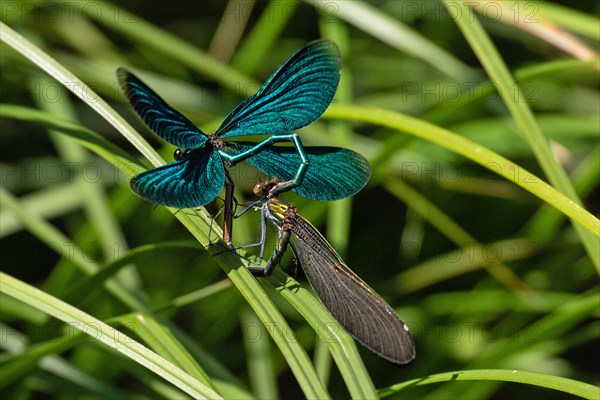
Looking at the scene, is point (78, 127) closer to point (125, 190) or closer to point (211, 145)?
point (211, 145)

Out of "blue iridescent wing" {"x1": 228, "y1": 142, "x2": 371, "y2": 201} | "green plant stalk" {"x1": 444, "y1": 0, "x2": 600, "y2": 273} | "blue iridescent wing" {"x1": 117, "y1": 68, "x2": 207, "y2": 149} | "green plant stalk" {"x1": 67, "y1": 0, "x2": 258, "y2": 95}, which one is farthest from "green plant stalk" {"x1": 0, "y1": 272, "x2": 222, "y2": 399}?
"green plant stalk" {"x1": 67, "y1": 0, "x2": 258, "y2": 95}

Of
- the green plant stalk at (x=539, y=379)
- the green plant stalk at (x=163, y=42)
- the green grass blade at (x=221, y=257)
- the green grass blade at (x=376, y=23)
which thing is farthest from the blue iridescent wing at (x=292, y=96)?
the green grass blade at (x=376, y=23)

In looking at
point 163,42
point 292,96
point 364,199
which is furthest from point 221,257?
point 364,199

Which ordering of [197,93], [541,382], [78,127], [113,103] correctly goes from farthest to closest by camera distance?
A: [113,103]
[197,93]
[78,127]
[541,382]

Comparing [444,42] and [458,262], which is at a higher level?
[444,42]

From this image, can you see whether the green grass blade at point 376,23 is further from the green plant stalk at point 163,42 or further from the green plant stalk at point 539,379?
the green plant stalk at point 539,379

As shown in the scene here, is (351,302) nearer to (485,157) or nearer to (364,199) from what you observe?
(485,157)

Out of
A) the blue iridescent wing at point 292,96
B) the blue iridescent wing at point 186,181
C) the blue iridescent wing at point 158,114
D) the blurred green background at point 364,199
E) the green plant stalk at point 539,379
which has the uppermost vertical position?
the blurred green background at point 364,199

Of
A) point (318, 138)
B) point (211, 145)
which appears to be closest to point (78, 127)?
point (211, 145)
